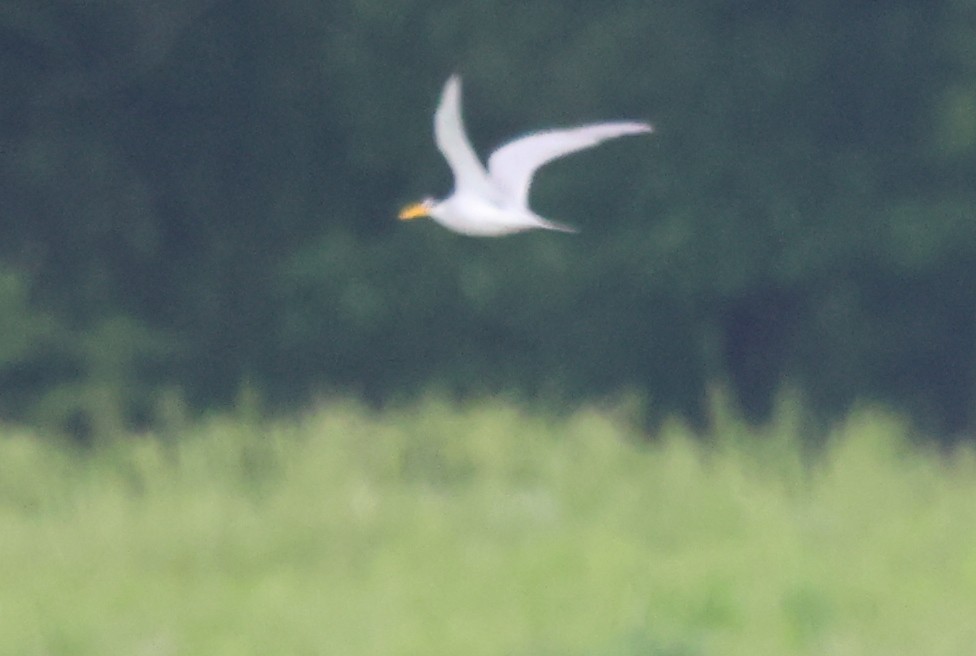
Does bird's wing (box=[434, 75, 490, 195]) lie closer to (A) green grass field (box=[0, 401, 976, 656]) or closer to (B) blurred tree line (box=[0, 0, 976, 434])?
(A) green grass field (box=[0, 401, 976, 656])

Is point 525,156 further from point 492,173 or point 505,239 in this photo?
point 505,239

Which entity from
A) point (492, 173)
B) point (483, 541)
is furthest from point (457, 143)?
point (483, 541)

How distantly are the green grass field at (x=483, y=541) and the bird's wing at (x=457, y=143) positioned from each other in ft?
3.24

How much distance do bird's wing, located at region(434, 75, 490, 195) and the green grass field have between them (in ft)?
3.24

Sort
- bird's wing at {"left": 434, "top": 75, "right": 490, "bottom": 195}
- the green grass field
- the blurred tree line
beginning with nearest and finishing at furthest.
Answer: bird's wing at {"left": 434, "top": 75, "right": 490, "bottom": 195} → the green grass field → the blurred tree line

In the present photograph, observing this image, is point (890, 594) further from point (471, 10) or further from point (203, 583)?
point (471, 10)

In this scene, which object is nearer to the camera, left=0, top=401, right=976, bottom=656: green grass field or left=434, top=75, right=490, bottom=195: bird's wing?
left=434, top=75, right=490, bottom=195: bird's wing

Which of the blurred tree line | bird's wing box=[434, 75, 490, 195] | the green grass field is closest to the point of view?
bird's wing box=[434, 75, 490, 195]

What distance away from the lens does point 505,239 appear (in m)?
11.6

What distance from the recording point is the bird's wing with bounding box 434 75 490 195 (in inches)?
190

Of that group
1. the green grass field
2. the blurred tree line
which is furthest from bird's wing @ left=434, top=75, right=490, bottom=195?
the blurred tree line

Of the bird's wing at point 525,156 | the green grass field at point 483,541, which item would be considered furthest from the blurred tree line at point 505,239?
the bird's wing at point 525,156

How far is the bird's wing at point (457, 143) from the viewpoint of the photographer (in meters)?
4.82

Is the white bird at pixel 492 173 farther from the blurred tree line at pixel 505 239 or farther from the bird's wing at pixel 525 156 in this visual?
the blurred tree line at pixel 505 239
